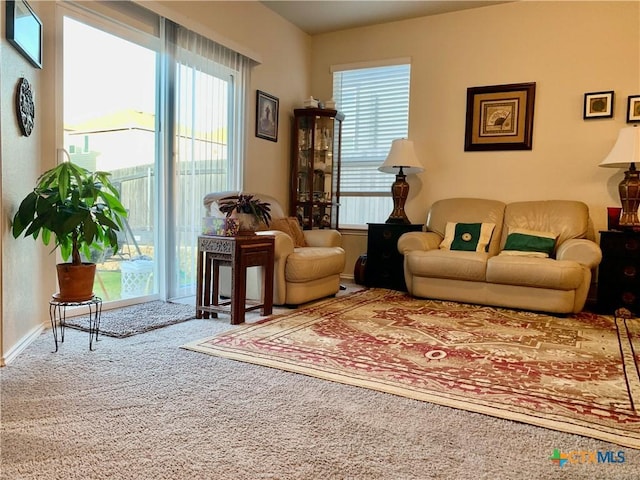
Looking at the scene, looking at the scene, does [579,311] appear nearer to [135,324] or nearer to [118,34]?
[135,324]

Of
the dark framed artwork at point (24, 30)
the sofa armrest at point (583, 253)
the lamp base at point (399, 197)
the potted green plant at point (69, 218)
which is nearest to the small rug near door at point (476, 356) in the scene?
the sofa armrest at point (583, 253)

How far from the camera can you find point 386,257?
4664mm

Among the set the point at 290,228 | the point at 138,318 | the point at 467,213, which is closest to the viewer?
the point at 138,318

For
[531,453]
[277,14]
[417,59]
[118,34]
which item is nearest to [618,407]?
[531,453]

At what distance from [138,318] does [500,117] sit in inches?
149

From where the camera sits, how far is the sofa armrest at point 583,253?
347 cm

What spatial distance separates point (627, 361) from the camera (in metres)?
2.42

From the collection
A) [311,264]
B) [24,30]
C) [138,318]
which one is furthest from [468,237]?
[24,30]

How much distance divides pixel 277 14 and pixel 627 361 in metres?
4.37

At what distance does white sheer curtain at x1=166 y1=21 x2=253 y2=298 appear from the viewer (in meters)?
3.80

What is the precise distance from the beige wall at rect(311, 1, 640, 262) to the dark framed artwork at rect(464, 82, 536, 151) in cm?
7

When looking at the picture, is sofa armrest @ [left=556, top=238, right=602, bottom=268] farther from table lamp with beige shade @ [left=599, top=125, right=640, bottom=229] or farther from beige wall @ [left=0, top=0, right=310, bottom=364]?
beige wall @ [left=0, top=0, right=310, bottom=364]

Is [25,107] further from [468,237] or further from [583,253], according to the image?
[583,253]

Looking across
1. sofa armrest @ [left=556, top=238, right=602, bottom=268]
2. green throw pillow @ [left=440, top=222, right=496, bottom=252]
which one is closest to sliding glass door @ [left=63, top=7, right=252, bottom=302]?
green throw pillow @ [left=440, top=222, right=496, bottom=252]
